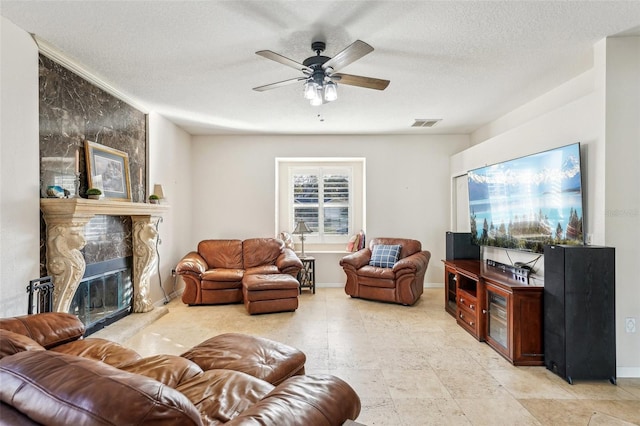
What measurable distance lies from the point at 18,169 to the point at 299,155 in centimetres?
405

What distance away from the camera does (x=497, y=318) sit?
326 cm

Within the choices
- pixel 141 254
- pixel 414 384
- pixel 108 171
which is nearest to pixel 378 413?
pixel 414 384

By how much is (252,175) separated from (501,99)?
13.2 ft

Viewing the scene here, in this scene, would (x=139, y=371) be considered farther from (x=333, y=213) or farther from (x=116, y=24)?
(x=333, y=213)

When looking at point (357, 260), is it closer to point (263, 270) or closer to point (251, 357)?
point (263, 270)

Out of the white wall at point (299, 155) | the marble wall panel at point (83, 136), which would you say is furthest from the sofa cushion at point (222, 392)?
the white wall at point (299, 155)

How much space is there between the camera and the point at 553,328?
9.02 feet

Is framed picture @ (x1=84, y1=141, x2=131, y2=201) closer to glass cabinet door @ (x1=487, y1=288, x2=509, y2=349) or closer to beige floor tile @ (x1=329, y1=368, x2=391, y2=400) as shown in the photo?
beige floor tile @ (x1=329, y1=368, x2=391, y2=400)

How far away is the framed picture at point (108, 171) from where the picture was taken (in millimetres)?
3366

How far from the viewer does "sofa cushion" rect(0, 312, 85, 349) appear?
188 centimetres

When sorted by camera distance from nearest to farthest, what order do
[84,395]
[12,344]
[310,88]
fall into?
[84,395] < [12,344] < [310,88]

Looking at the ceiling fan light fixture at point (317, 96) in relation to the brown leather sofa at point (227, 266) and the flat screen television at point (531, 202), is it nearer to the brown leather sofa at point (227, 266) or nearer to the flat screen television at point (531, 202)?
the flat screen television at point (531, 202)

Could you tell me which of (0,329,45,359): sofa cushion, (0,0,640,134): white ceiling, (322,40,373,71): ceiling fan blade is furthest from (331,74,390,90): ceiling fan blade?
(0,329,45,359): sofa cushion

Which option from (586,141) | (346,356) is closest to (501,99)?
(586,141)
